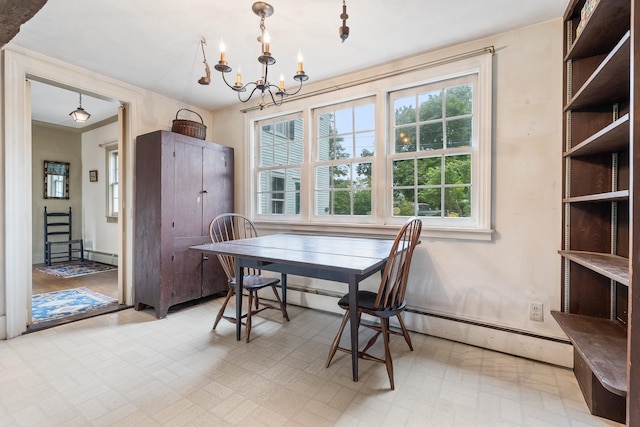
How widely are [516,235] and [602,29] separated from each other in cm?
129

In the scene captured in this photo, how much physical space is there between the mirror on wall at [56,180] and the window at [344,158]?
5453mm

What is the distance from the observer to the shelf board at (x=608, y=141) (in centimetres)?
118

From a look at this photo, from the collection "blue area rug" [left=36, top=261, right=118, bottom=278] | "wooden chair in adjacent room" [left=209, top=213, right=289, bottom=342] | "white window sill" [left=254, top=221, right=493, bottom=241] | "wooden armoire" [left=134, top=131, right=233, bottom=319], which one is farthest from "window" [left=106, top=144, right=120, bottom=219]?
"white window sill" [left=254, top=221, right=493, bottom=241]

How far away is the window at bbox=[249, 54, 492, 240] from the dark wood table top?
521mm

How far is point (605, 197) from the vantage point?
1.32 meters

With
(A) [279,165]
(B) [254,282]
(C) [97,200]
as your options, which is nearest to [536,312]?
(B) [254,282]

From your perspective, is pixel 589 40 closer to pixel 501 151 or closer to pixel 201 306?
pixel 501 151

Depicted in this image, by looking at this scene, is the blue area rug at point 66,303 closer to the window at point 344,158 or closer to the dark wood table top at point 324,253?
the dark wood table top at point 324,253

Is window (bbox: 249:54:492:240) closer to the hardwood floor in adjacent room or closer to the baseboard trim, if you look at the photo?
the baseboard trim

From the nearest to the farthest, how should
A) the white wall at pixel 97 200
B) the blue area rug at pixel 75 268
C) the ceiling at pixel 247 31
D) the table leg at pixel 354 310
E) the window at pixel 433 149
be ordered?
the table leg at pixel 354 310
the ceiling at pixel 247 31
the window at pixel 433 149
the blue area rug at pixel 75 268
the white wall at pixel 97 200

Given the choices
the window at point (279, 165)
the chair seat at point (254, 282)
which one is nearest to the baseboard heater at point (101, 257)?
the window at point (279, 165)

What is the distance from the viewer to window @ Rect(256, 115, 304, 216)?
3.31 m

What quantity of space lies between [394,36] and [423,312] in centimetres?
225

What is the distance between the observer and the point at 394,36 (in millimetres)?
2215
